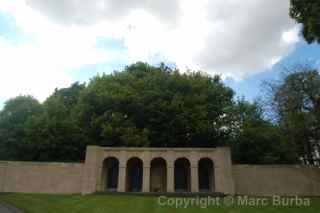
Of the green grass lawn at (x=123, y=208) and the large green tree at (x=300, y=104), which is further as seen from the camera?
the large green tree at (x=300, y=104)

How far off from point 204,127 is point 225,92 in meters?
6.33

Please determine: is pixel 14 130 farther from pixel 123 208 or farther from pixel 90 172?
pixel 123 208

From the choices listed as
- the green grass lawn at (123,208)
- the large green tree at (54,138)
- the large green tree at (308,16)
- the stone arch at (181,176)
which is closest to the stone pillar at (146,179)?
the stone arch at (181,176)

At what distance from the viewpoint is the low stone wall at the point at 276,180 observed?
27.2m

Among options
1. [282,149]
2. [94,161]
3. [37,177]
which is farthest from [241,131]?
[37,177]

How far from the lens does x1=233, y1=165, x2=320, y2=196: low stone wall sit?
2716cm

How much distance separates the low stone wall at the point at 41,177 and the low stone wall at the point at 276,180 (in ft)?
48.3

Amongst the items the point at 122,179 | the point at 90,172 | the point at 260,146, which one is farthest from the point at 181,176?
the point at 90,172

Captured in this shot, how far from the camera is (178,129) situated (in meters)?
32.2

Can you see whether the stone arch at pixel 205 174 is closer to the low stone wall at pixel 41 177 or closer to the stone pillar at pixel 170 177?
the stone pillar at pixel 170 177

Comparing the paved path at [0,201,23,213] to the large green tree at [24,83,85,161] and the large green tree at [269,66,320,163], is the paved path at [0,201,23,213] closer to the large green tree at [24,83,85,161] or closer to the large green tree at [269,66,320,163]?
the large green tree at [24,83,85,161]

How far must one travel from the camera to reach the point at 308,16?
16.8 meters

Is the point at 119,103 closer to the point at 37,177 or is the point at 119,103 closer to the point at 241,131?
the point at 37,177

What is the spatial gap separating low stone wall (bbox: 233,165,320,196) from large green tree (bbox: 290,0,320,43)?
14110 millimetres
